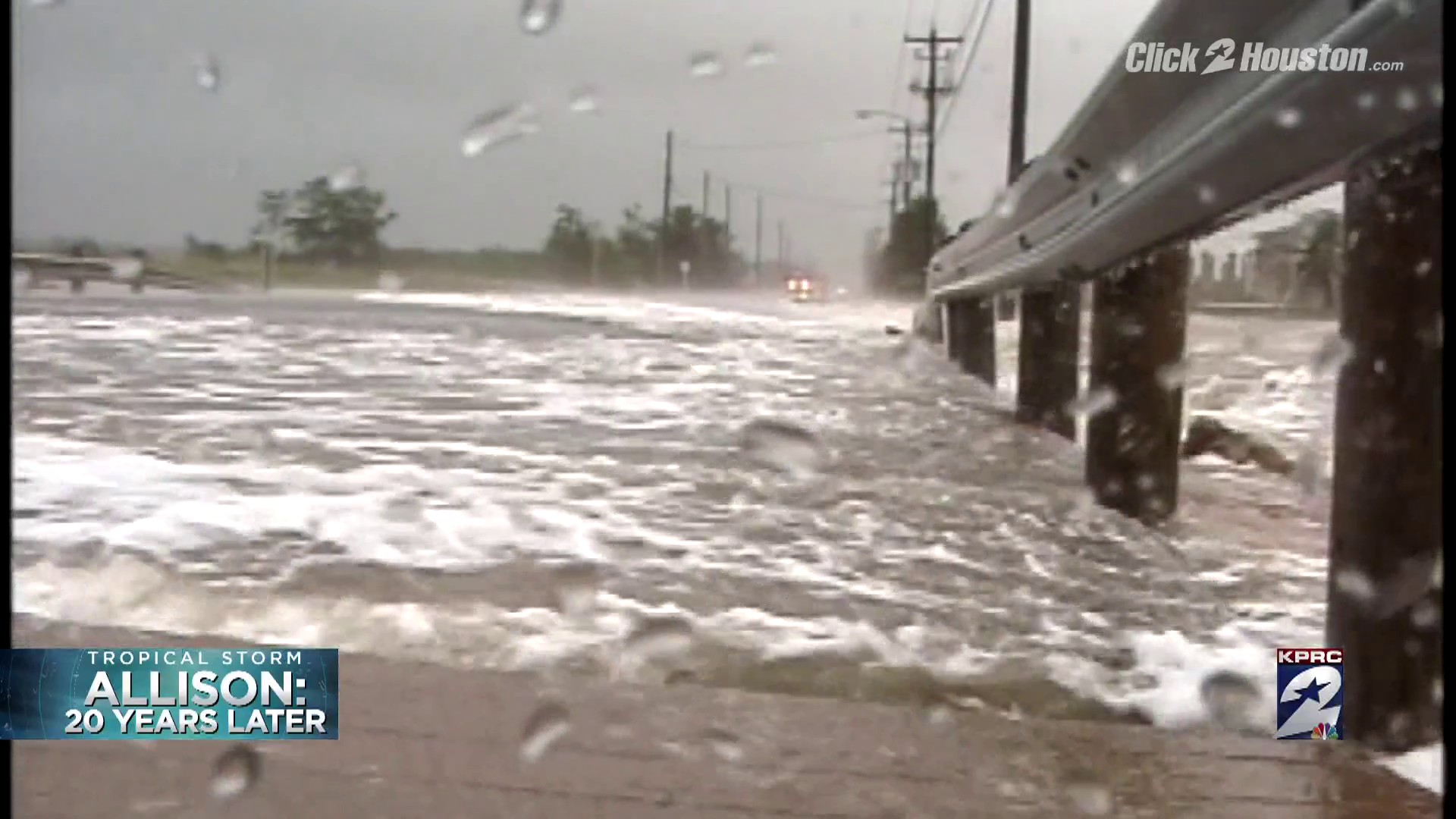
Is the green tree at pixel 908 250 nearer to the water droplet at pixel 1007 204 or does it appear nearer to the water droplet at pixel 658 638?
the water droplet at pixel 1007 204

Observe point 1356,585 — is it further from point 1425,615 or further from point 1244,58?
point 1244,58

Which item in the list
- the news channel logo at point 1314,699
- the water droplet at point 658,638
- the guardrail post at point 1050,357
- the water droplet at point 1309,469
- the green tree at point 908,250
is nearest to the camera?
the news channel logo at point 1314,699

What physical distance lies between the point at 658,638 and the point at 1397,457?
1.87 meters

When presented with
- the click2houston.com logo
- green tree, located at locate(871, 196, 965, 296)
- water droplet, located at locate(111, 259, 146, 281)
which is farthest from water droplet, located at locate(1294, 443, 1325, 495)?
green tree, located at locate(871, 196, 965, 296)

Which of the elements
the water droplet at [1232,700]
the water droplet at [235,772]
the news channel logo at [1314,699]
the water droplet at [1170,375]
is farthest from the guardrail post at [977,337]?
the water droplet at [235,772]

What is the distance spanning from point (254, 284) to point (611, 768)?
1116 cm

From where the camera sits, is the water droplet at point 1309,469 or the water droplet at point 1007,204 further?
the water droplet at point 1007,204

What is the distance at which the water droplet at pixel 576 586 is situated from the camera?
444 centimetres

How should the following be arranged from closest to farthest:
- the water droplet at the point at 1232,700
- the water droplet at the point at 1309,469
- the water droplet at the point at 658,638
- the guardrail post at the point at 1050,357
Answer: the water droplet at the point at 1232,700, the water droplet at the point at 658,638, the water droplet at the point at 1309,469, the guardrail post at the point at 1050,357

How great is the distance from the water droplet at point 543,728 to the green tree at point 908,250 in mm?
16663

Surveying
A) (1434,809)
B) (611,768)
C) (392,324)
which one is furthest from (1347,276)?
(392,324)

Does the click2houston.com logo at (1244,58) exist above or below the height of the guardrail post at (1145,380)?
above

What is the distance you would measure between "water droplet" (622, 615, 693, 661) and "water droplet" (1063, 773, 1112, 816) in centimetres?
120

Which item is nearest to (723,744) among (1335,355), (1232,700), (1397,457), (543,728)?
(543,728)
